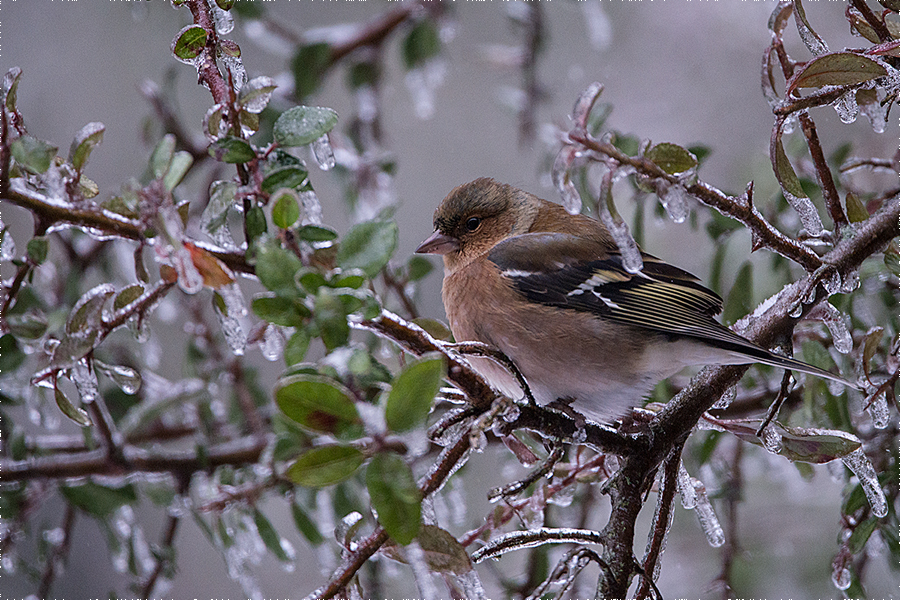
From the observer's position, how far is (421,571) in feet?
2.27

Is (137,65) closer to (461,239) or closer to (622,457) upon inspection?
(461,239)

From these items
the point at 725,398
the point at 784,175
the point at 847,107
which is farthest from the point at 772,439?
the point at 847,107

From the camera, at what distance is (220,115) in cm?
74

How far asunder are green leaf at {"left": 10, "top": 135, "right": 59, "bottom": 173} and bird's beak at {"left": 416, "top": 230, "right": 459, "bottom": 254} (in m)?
0.87

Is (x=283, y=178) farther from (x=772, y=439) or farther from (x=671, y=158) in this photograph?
(x=772, y=439)

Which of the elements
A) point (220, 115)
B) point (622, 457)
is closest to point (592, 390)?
point (622, 457)

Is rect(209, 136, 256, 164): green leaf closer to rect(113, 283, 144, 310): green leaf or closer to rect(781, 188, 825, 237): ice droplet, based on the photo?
rect(113, 283, 144, 310): green leaf

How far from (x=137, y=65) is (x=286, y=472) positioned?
223 cm

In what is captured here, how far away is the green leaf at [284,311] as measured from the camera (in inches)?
22.3

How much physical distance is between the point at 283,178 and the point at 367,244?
0.48ft

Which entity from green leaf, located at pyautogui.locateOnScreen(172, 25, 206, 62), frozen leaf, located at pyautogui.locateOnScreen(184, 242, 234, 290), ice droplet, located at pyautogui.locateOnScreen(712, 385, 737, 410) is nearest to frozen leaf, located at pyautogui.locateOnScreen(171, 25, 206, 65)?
green leaf, located at pyautogui.locateOnScreen(172, 25, 206, 62)

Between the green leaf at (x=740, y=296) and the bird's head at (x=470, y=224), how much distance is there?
449 millimetres

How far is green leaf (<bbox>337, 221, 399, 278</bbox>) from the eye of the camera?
0.61m

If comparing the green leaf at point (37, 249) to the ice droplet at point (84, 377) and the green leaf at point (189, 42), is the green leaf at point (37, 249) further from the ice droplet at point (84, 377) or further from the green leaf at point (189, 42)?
the green leaf at point (189, 42)
